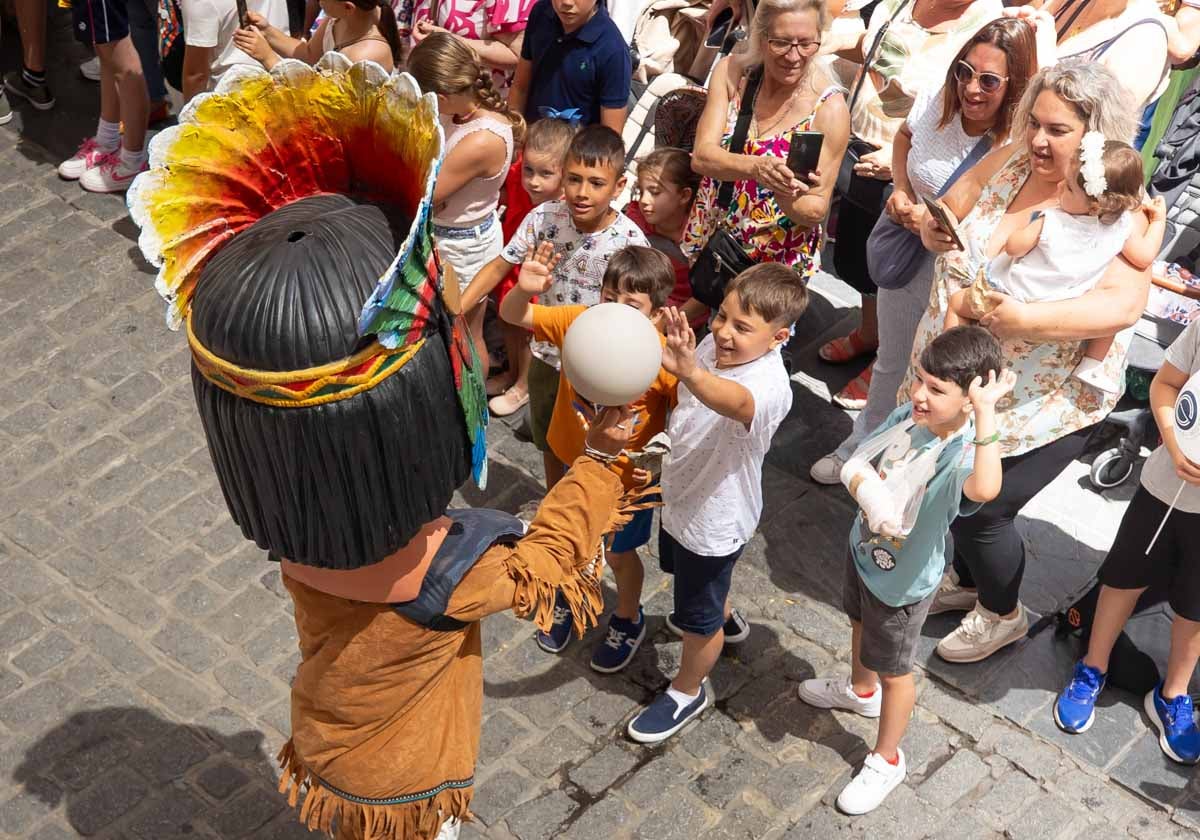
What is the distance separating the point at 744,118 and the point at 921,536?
74.8 inches

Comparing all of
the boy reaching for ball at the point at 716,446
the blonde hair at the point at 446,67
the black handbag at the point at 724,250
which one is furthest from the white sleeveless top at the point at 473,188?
the boy reaching for ball at the point at 716,446

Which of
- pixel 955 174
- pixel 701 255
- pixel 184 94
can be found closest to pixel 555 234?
pixel 701 255

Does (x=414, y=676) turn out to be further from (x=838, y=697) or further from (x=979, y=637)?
(x=979, y=637)

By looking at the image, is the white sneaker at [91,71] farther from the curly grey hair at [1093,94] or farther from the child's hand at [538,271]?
the curly grey hair at [1093,94]

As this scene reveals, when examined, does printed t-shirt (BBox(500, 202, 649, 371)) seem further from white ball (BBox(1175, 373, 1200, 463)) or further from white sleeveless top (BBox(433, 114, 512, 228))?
white ball (BBox(1175, 373, 1200, 463))

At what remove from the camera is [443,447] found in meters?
2.84

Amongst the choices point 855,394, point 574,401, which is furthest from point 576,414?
point 855,394

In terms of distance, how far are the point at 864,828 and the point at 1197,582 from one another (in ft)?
4.20

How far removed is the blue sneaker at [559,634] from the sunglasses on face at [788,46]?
2.08m

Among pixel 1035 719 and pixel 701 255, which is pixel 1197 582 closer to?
pixel 1035 719

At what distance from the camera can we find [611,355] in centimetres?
308

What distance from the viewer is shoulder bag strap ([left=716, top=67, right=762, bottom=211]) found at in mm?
5035

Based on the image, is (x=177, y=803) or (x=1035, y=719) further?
(x=1035, y=719)

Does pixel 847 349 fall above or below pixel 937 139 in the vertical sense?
below
